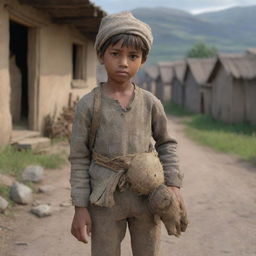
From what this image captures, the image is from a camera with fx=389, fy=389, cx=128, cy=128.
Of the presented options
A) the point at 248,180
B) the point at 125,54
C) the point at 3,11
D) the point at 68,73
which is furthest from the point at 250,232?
the point at 68,73

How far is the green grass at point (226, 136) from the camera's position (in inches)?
338

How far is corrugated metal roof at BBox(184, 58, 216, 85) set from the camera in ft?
60.6

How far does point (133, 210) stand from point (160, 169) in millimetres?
245

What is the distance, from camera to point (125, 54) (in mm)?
1811

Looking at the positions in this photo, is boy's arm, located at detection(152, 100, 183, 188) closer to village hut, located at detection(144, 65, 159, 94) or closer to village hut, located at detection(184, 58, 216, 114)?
village hut, located at detection(184, 58, 216, 114)

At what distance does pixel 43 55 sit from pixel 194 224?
500 cm

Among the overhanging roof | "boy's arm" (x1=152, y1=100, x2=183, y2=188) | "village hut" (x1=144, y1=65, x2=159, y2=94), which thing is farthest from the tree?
"boy's arm" (x1=152, y1=100, x2=183, y2=188)

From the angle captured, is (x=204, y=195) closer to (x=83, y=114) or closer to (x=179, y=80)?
(x=83, y=114)

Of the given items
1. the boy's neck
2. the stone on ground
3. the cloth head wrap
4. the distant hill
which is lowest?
the stone on ground

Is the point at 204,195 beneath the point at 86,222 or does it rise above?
beneath

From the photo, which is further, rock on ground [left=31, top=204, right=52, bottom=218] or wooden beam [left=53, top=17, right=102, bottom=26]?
wooden beam [left=53, top=17, right=102, bottom=26]

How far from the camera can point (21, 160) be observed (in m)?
5.79

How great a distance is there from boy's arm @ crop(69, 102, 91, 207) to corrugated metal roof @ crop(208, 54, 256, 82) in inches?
446

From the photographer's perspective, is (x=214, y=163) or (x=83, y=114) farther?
(x=214, y=163)
